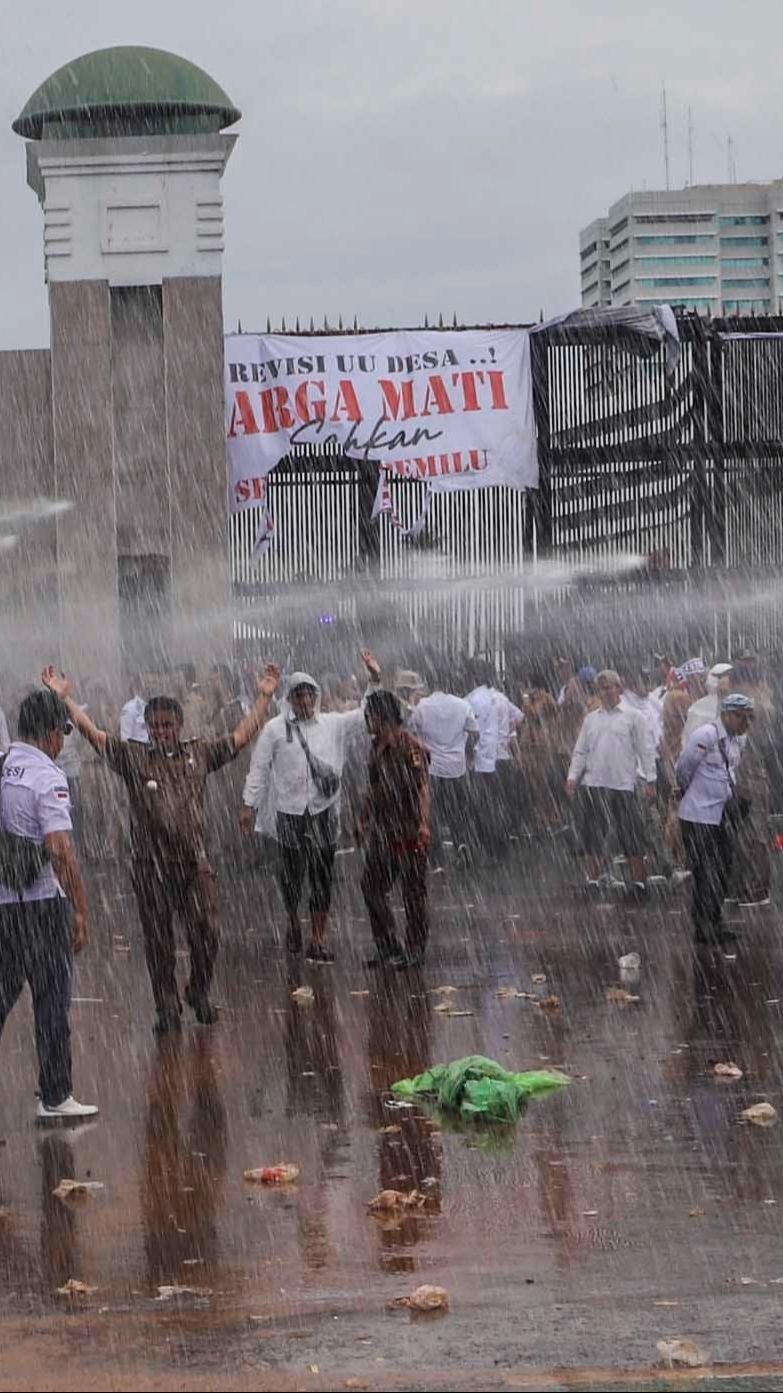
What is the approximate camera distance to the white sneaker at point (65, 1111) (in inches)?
366

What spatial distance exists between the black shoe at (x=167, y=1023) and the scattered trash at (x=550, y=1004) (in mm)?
1945

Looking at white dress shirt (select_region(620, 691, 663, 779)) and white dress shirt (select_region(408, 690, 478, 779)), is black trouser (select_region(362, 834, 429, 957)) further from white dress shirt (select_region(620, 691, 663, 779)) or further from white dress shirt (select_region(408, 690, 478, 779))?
white dress shirt (select_region(408, 690, 478, 779))

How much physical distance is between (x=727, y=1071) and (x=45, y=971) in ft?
10.1

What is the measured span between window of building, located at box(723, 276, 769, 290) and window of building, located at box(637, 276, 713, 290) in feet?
0.63

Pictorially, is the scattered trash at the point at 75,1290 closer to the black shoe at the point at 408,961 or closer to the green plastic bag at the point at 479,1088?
the green plastic bag at the point at 479,1088

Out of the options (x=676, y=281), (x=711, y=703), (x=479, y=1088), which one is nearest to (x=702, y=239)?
(x=676, y=281)

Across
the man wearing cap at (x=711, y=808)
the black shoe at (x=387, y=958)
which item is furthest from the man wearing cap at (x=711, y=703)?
the black shoe at (x=387, y=958)

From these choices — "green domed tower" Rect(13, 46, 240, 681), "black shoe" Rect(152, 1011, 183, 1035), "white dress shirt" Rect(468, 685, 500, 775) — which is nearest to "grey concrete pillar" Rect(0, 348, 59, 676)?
"green domed tower" Rect(13, 46, 240, 681)

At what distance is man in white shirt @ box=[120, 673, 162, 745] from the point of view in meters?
19.8

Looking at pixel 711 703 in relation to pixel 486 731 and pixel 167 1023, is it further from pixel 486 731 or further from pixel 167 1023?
pixel 167 1023

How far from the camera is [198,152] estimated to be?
22.9 m

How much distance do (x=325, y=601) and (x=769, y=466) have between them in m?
4.98

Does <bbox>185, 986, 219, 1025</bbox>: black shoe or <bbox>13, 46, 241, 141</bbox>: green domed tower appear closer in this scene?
<bbox>185, 986, 219, 1025</bbox>: black shoe

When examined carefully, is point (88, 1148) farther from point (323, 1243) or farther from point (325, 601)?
point (325, 601)
